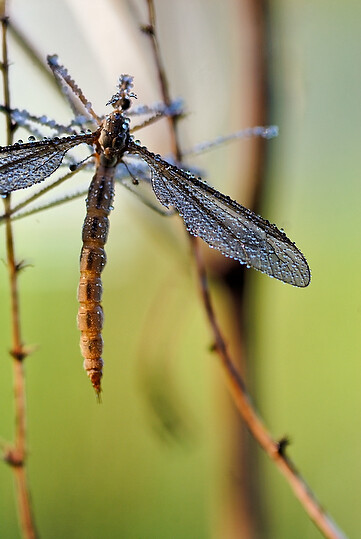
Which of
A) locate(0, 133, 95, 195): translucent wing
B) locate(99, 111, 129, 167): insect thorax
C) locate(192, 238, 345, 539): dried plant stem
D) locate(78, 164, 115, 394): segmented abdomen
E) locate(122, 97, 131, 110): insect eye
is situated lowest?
locate(192, 238, 345, 539): dried plant stem

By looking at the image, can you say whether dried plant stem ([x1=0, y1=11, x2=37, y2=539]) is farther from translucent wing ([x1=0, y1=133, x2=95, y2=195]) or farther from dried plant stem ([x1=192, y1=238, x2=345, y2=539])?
dried plant stem ([x1=192, y1=238, x2=345, y2=539])

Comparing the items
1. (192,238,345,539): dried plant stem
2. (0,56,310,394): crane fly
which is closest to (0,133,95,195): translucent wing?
(0,56,310,394): crane fly

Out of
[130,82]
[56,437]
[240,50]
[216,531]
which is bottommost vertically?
[216,531]

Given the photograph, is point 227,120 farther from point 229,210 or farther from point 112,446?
point 112,446

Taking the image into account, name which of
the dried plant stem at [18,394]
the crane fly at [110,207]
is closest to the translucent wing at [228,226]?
the crane fly at [110,207]

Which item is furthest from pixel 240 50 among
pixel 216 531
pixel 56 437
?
pixel 56 437

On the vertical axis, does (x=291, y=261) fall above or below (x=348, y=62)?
Answer: below

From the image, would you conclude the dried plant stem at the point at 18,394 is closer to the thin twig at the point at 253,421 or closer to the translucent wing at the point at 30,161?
the translucent wing at the point at 30,161
